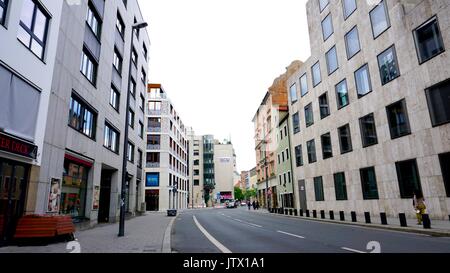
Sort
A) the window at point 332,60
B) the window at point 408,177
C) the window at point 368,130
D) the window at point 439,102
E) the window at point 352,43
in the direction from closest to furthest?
the window at point 439,102 → the window at point 408,177 → the window at point 368,130 → the window at point 352,43 → the window at point 332,60

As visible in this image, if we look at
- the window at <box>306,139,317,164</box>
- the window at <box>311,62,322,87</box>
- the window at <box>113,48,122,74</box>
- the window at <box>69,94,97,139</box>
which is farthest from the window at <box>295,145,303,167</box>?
the window at <box>69,94,97,139</box>

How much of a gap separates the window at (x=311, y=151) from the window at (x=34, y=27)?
2632 cm

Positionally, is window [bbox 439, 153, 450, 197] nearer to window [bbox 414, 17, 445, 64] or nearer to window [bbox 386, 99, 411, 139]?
window [bbox 386, 99, 411, 139]

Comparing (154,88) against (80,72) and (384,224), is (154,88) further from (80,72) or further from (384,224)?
(384,224)

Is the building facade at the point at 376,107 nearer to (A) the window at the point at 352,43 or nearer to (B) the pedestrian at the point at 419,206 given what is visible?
(A) the window at the point at 352,43

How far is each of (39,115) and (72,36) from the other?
5393 millimetres

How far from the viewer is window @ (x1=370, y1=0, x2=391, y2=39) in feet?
66.6

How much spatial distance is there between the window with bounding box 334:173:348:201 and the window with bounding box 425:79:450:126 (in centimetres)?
1027

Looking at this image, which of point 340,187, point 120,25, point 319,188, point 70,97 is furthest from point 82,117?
point 319,188

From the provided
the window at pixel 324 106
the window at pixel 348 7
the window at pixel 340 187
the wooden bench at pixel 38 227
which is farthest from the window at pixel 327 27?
the wooden bench at pixel 38 227

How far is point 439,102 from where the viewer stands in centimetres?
1611

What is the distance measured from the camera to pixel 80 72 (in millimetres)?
15719

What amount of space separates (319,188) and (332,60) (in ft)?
43.5

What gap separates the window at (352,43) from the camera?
23.7m
